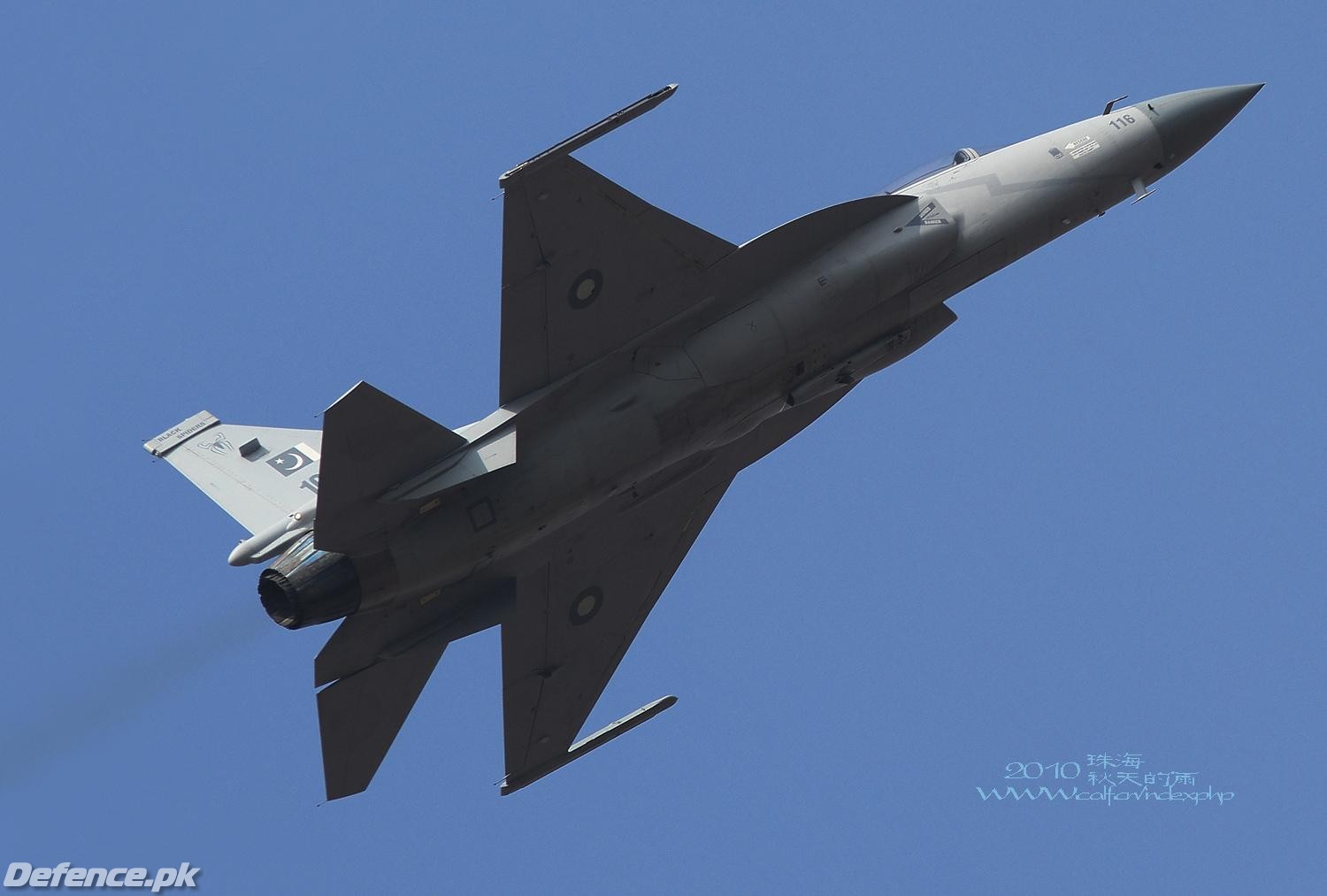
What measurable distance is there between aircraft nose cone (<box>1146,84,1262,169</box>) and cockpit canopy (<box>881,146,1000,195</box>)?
80.3 inches

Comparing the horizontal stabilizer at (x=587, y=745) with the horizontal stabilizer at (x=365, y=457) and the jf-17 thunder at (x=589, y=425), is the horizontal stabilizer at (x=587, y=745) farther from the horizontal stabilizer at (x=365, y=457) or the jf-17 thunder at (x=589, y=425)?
the horizontal stabilizer at (x=365, y=457)

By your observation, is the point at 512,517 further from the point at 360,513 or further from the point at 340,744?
the point at 340,744

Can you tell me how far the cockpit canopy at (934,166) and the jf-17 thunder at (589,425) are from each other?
0.03 meters

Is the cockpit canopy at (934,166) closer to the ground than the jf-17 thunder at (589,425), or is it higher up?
higher up

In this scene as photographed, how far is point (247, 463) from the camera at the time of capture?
24.8 metres

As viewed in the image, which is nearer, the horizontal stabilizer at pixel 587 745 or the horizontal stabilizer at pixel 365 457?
the horizontal stabilizer at pixel 365 457

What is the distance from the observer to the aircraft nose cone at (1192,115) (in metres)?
25.4

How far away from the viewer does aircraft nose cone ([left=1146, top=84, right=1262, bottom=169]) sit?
25.4 meters

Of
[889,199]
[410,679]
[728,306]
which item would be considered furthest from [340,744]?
[889,199]

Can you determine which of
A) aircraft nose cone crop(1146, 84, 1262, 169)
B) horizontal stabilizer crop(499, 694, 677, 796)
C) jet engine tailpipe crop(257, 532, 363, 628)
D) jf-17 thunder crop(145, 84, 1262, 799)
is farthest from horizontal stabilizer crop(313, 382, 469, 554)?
aircraft nose cone crop(1146, 84, 1262, 169)

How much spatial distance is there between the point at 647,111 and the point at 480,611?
6182 millimetres

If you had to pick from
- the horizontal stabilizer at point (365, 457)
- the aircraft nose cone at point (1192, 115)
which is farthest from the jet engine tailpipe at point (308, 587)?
the aircraft nose cone at point (1192, 115)

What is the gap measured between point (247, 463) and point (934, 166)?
843 cm

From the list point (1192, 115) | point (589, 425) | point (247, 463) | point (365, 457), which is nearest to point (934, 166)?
point (1192, 115)
